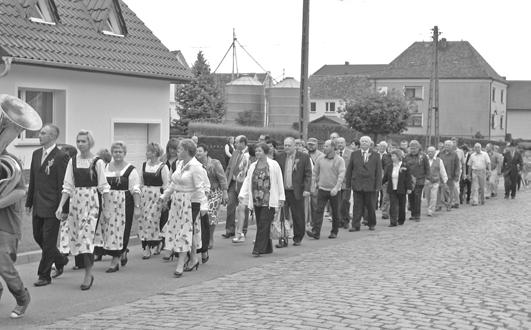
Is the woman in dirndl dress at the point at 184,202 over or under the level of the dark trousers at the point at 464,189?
over

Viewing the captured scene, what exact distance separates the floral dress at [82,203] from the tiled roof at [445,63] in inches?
2888

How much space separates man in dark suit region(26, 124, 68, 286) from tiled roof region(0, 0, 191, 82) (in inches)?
300

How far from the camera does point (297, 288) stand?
9633 millimetres

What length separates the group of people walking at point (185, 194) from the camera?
9508 mm

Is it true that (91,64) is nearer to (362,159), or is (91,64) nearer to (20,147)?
(20,147)

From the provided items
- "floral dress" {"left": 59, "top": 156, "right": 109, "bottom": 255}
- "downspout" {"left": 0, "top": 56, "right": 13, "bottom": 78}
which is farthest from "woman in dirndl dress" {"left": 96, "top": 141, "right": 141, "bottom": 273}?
"downspout" {"left": 0, "top": 56, "right": 13, "bottom": 78}

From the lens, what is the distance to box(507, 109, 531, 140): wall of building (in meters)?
95.4

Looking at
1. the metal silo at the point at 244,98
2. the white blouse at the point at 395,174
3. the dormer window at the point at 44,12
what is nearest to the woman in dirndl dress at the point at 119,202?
the white blouse at the point at 395,174

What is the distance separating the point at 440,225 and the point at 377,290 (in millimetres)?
9060

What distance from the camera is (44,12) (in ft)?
62.7

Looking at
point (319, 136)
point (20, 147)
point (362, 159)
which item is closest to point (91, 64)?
point (20, 147)

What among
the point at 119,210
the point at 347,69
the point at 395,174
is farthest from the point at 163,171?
the point at 347,69

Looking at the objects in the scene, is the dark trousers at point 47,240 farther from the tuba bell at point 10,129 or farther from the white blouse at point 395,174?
the white blouse at point 395,174

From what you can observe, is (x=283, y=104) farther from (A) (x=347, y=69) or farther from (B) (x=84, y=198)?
(A) (x=347, y=69)
